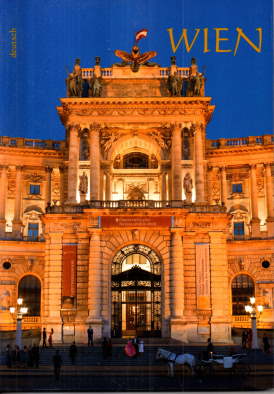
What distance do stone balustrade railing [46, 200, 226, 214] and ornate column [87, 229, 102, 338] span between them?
2299 mm

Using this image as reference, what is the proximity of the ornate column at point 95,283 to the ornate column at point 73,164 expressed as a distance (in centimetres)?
466

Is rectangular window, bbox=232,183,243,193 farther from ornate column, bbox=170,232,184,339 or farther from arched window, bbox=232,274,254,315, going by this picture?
ornate column, bbox=170,232,184,339

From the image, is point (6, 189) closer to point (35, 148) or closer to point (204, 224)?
point (35, 148)

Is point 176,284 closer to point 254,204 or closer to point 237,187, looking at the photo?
point 254,204

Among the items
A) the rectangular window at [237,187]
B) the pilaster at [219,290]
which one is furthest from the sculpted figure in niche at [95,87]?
the rectangular window at [237,187]

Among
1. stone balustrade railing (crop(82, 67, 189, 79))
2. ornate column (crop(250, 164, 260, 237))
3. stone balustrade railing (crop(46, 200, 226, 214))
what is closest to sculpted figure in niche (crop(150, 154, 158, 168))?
stone balustrade railing (crop(46, 200, 226, 214))

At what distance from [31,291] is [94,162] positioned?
14737 mm

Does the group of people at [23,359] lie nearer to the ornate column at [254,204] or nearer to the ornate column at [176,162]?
the ornate column at [176,162]

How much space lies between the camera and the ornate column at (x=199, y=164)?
51.6 m

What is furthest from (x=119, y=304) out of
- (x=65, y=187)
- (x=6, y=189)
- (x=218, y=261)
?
(x=6, y=189)

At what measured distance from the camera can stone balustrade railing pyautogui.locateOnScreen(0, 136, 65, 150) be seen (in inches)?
2366

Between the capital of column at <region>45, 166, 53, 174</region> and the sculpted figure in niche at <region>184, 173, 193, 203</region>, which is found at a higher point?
the capital of column at <region>45, 166, 53, 174</region>

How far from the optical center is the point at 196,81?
176 ft

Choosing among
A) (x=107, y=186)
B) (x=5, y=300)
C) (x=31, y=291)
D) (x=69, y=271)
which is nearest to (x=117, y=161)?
(x=107, y=186)
